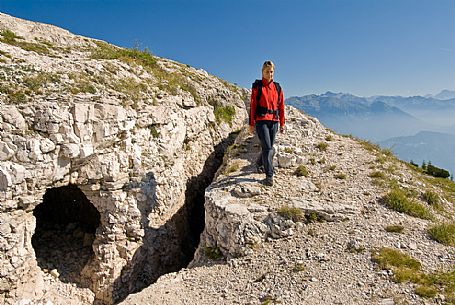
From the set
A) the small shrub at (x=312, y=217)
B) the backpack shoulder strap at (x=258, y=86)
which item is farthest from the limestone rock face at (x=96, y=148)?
the small shrub at (x=312, y=217)

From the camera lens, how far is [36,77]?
1459 cm

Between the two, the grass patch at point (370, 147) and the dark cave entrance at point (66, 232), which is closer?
the dark cave entrance at point (66, 232)

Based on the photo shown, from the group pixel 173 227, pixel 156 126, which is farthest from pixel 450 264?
pixel 156 126

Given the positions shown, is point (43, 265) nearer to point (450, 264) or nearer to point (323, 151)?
point (323, 151)

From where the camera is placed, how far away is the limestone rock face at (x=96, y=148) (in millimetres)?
12672

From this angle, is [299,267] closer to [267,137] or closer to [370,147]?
[267,137]

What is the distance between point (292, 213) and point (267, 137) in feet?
10.9

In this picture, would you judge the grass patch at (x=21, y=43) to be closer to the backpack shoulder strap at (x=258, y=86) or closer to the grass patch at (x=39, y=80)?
the grass patch at (x=39, y=80)

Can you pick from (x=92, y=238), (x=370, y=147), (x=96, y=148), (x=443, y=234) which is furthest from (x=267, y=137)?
(x=92, y=238)

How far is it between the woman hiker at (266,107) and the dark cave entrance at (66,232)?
1145 cm

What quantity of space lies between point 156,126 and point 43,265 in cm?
928

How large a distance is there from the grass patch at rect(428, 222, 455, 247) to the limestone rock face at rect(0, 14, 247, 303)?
1240 centimetres

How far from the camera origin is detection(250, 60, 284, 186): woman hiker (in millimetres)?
13016

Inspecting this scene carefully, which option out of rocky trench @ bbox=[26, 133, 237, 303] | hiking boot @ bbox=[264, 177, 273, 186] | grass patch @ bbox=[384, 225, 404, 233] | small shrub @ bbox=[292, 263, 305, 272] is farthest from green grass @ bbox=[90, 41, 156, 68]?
grass patch @ bbox=[384, 225, 404, 233]
